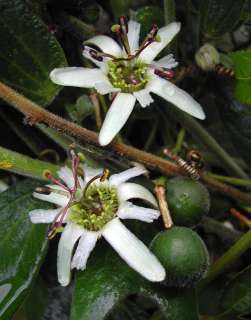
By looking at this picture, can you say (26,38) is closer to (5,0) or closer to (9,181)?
(5,0)

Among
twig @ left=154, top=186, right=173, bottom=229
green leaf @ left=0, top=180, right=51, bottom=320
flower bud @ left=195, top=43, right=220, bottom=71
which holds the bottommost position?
green leaf @ left=0, top=180, right=51, bottom=320

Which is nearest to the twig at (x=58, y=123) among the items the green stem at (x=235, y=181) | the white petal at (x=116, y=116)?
the white petal at (x=116, y=116)

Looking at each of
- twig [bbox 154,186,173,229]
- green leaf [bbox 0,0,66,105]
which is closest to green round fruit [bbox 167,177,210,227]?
twig [bbox 154,186,173,229]

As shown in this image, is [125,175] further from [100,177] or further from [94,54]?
[94,54]

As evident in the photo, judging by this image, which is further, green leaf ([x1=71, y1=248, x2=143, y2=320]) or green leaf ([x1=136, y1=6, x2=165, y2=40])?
green leaf ([x1=136, y1=6, x2=165, y2=40])

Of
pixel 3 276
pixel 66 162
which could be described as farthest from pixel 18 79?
pixel 3 276

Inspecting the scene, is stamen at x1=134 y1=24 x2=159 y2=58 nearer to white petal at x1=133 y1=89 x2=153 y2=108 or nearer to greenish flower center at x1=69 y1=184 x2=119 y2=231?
white petal at x1=133 y1=89 x2=153 y2=108

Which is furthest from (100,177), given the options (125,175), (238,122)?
(238,122)
